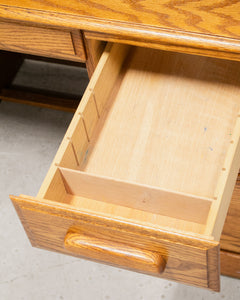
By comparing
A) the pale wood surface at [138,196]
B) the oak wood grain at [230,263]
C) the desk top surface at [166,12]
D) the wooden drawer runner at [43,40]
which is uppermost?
the desk top surface at [166,12]

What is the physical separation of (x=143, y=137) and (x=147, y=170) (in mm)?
79

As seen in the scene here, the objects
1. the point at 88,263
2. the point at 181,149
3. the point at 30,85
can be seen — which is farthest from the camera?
the point at 30,85

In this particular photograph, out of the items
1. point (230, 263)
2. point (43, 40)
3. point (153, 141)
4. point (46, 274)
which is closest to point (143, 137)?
point (153, 141)

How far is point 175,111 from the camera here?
0.99 m

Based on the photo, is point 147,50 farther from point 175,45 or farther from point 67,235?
point 67,235

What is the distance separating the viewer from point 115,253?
0.73m

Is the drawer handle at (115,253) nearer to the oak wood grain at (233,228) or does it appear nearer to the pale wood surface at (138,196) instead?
the pale wood surface at (138,196)

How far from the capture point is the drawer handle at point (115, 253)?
714mm

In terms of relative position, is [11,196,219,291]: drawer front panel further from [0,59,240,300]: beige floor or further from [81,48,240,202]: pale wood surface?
[0,59,240,300]: beige floor

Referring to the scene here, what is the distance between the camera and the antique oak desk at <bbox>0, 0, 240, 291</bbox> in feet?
2.38

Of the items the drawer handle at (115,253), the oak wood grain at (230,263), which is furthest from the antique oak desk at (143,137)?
the oak wood grain at (230,263)

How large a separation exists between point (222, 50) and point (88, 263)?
2.81 ft

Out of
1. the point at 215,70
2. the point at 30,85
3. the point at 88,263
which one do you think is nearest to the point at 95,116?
the point at 215,70

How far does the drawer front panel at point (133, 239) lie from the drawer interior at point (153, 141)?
0.16 ft
